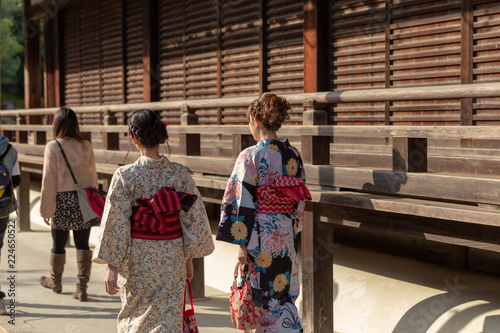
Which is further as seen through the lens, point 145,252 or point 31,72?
point 31,72

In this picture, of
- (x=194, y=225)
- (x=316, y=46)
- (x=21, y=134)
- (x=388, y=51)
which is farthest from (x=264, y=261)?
(x=21, y=134)

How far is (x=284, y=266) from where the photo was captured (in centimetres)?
429

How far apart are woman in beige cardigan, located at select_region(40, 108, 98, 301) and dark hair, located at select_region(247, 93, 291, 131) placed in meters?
2.35

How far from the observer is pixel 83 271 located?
630 cm

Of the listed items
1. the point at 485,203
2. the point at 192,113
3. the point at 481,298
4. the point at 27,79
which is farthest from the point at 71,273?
the point at 27,79

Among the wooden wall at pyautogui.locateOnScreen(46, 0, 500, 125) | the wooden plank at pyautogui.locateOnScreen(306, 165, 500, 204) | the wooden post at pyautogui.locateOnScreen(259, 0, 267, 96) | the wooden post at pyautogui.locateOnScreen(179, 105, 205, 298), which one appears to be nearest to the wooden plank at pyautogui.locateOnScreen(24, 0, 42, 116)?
the wooden wall at pyautogui.locateOnScreen(46, 0, 500, 125)

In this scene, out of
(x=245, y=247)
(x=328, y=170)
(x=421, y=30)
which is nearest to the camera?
(x=245, y=247)

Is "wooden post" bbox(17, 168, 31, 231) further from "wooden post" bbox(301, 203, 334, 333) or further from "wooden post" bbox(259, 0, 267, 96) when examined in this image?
"wooden post" bbox(301, 203, 334, 333)

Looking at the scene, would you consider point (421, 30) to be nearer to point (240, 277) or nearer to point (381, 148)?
point (381, 148)

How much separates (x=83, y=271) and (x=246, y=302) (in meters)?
2.57

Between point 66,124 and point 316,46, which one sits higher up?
point 316,46

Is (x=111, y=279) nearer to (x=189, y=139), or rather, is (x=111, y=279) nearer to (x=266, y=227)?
(x=266, y=227)

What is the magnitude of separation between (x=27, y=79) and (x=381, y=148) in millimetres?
9371

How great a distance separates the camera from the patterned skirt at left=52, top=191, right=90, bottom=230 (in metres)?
6.07
